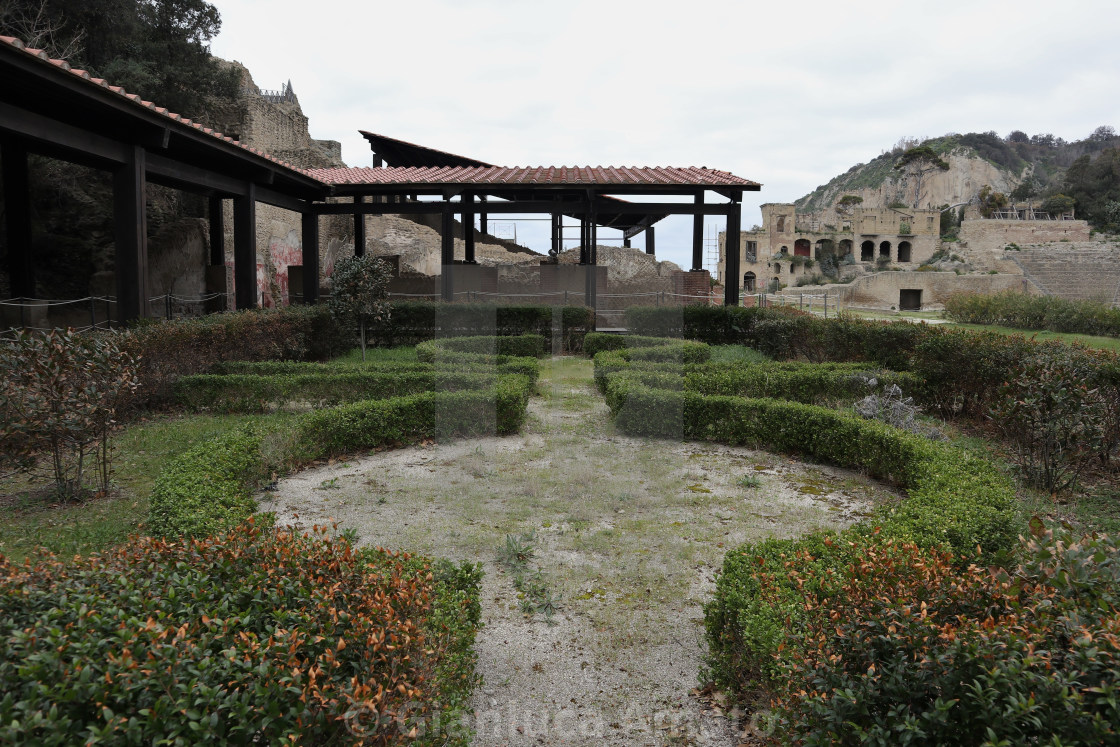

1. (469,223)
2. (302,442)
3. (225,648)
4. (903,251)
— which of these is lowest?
(302,442)

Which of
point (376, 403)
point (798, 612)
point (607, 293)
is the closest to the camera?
point (798, 612)

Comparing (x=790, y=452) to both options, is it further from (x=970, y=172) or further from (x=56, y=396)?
(x=970, y=172)

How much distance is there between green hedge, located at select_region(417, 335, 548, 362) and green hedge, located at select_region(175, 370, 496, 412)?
1.96 metres

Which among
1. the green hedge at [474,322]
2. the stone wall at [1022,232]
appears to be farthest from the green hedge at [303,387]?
the stone wall at [1022,232]

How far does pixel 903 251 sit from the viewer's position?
62156mm

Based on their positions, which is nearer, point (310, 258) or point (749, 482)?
point (749, 482)

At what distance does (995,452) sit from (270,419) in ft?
25.2

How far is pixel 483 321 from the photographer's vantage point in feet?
53.8

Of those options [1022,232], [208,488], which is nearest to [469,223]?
[208,488]

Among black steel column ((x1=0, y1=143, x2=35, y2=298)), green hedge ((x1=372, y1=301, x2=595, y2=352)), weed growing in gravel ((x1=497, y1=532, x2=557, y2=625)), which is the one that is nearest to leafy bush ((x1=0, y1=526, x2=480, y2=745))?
weed growing in gravel ((x1=497, y1=532, x2=557, y2=625))

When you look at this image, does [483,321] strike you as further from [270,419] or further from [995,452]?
[995,452]

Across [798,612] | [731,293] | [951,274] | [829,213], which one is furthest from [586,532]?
[829,213]

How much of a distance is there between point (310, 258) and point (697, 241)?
9.59 meters

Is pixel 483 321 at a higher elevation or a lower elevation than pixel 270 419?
higher
